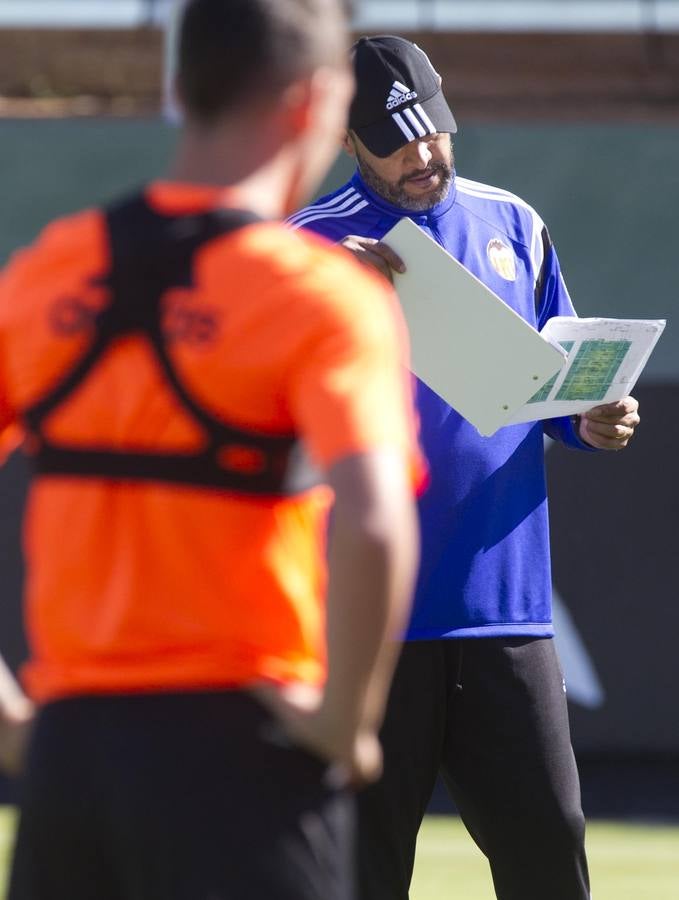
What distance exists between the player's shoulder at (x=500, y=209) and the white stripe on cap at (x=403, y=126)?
0.16 meters

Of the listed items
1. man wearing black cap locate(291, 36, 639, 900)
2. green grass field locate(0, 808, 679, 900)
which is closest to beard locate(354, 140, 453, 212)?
man wearing black cap locate(291, 36, 639, 900)

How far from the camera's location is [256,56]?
1.94m

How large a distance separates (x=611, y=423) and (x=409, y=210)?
63 centimetres

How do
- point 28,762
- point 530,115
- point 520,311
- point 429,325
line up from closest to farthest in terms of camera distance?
point 28,762 → point 429,325 → point 520,311 → point 530,115

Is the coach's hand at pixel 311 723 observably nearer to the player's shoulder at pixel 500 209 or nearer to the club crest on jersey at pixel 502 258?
the club crest on jersey at pixel 502 258

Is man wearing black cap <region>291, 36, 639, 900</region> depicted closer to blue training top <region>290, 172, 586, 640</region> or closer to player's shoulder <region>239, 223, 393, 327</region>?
blue training top <region>290, 172, 586, 640</region>

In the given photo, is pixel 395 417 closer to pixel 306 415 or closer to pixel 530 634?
pixel 306 415

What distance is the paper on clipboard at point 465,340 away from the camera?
327cm

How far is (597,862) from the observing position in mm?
5992

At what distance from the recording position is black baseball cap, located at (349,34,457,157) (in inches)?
142

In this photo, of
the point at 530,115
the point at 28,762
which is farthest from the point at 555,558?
the point at 28,762

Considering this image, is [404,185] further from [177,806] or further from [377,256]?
[177,806]

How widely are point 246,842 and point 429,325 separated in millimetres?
1666

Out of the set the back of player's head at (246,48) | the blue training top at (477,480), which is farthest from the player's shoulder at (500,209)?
the back of player's head at (246,48)
